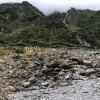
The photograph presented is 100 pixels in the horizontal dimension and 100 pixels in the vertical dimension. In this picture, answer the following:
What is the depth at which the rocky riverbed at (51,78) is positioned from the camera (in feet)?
81.0

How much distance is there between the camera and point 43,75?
3100 centimetres

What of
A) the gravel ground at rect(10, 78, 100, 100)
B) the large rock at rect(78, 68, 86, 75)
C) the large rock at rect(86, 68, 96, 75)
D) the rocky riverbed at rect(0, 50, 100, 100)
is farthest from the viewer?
the large rock at rect(86, 68, 96, 75)

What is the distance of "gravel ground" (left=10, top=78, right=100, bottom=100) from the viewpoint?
75.6 ft

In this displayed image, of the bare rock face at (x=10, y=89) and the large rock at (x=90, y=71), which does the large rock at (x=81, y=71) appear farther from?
the bare rock face at (x=10, y=89)

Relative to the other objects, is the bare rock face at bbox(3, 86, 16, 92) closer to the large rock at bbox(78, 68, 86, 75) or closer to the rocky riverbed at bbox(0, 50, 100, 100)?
the rocky riverbed at bbox(0, 50, 100, 100)

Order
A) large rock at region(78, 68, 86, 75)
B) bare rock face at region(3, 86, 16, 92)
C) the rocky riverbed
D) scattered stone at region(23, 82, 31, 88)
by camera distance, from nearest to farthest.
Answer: the rocky riverbed
bare rock face at region(3, 86, 16, 92)
scattered stone at region(23, 82, 31, 88)
large rock at region(78, 68, 86, 75)

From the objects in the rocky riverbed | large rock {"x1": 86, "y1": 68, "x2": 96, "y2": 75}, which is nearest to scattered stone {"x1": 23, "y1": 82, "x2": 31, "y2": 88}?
the rocky riverbed

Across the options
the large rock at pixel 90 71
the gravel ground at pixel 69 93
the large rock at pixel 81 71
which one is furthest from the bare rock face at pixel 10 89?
the large rock at pixel 90 71

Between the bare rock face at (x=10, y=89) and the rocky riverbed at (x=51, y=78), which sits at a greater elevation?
the rocky riverbed at (x=51, y=78)

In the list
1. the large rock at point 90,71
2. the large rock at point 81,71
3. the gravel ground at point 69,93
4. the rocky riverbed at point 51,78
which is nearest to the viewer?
the gravel ground at point 69,93

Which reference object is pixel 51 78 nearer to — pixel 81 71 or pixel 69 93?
pixel 81 71

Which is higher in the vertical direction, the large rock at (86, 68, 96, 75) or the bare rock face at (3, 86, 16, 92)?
the large rock at (86, 68, 96, 75)

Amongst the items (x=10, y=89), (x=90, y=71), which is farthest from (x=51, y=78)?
(x=10, y=89)

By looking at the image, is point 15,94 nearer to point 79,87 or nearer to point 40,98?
point 40,98
